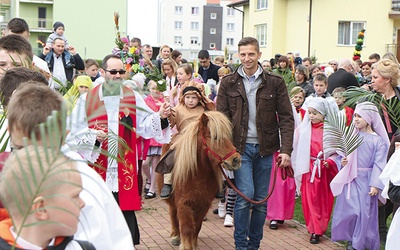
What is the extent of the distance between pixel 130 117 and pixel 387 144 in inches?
119

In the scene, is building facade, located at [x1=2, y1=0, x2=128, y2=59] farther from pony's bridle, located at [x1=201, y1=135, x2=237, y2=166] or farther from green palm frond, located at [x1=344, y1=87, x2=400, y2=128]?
green palm frond, located at [x1=344, y1=87, x2=400, y2=128]

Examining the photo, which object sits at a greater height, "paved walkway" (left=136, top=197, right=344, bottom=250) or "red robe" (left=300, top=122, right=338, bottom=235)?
"red robe" (left=300, top=122, right=338, bottom=235)

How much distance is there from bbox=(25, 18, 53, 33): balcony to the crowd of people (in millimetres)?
50950

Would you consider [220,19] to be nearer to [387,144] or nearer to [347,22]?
[347,22]

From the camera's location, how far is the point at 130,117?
6.41m

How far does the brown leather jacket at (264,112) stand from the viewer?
6.90 meters

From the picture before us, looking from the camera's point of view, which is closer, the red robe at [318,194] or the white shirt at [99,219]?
the white shirt at [99,219]

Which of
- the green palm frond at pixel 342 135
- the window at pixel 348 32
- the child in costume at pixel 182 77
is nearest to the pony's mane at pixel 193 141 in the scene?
the green palm frond at pixel 342 135

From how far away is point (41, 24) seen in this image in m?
61.2

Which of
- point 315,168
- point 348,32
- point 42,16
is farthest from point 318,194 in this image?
point 42,16

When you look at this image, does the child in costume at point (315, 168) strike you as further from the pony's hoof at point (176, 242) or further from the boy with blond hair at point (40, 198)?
the boy with blond hair at point (40, 198)

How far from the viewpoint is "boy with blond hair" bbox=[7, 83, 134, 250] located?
252cm

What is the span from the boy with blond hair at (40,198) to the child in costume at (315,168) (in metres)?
6.18

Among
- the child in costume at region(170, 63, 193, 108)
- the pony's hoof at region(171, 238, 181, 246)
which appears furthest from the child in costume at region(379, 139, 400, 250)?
the child in costume at region(170, 63, 193, 108)
